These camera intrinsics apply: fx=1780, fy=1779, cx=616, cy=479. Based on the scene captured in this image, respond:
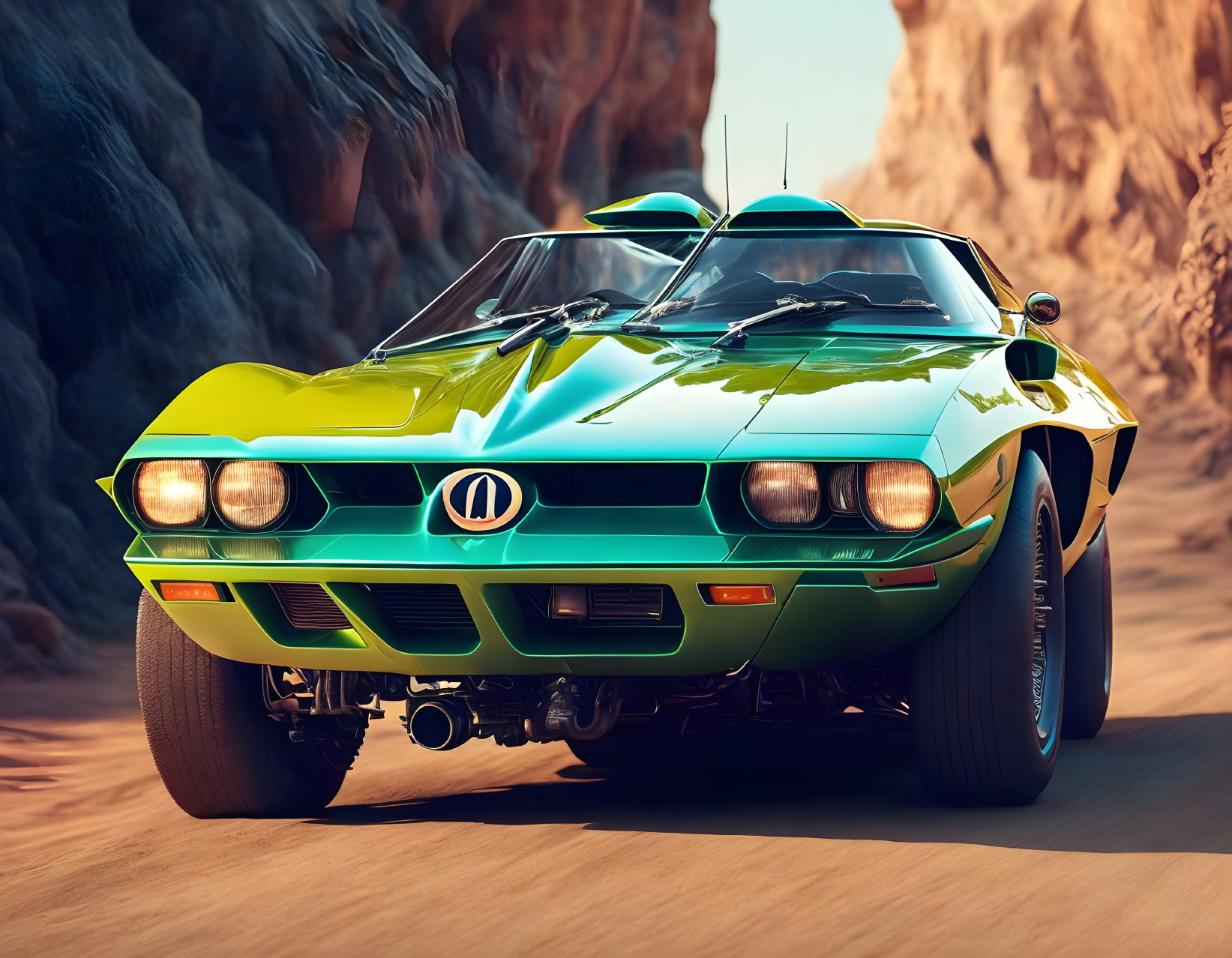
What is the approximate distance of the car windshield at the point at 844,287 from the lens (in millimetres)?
5262

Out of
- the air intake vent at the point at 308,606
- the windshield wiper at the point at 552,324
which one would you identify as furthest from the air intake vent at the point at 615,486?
the windshield wiper at the point at 552,324

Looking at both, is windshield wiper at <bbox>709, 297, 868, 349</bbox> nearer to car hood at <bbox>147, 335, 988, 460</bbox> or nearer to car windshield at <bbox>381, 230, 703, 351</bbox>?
car hood at <bbox>147, 335, 988, 460</bbox>

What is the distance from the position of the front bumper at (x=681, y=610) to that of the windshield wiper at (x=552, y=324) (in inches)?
40.5

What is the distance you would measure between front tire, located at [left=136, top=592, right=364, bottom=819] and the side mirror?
8.58 ft

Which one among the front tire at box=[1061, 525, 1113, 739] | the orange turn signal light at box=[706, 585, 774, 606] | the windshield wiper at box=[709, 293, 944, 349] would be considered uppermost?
the windshield wiper at box=[709, 293, 944, 349]

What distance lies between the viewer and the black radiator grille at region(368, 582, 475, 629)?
4242 millimetres

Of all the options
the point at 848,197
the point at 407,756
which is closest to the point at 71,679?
the point at 407,756

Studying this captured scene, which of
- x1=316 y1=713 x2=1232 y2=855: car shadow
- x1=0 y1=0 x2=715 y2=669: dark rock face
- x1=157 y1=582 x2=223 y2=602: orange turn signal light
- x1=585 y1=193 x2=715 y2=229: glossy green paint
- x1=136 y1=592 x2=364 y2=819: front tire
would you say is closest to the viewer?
x1=316 y1=713 x2=1232 y2=855: car shadow

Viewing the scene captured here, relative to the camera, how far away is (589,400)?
444 cm

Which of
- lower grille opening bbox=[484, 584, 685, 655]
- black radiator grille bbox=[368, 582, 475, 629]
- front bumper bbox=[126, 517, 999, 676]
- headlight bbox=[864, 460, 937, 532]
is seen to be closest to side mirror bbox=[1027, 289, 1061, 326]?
front bumper bbox=[126, 517, 999, 676]

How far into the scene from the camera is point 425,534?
4.21 m

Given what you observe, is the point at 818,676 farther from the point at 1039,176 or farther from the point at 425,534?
the point at 1039,176

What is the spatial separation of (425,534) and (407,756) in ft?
7.32

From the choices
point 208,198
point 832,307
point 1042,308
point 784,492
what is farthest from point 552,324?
point 208,198
